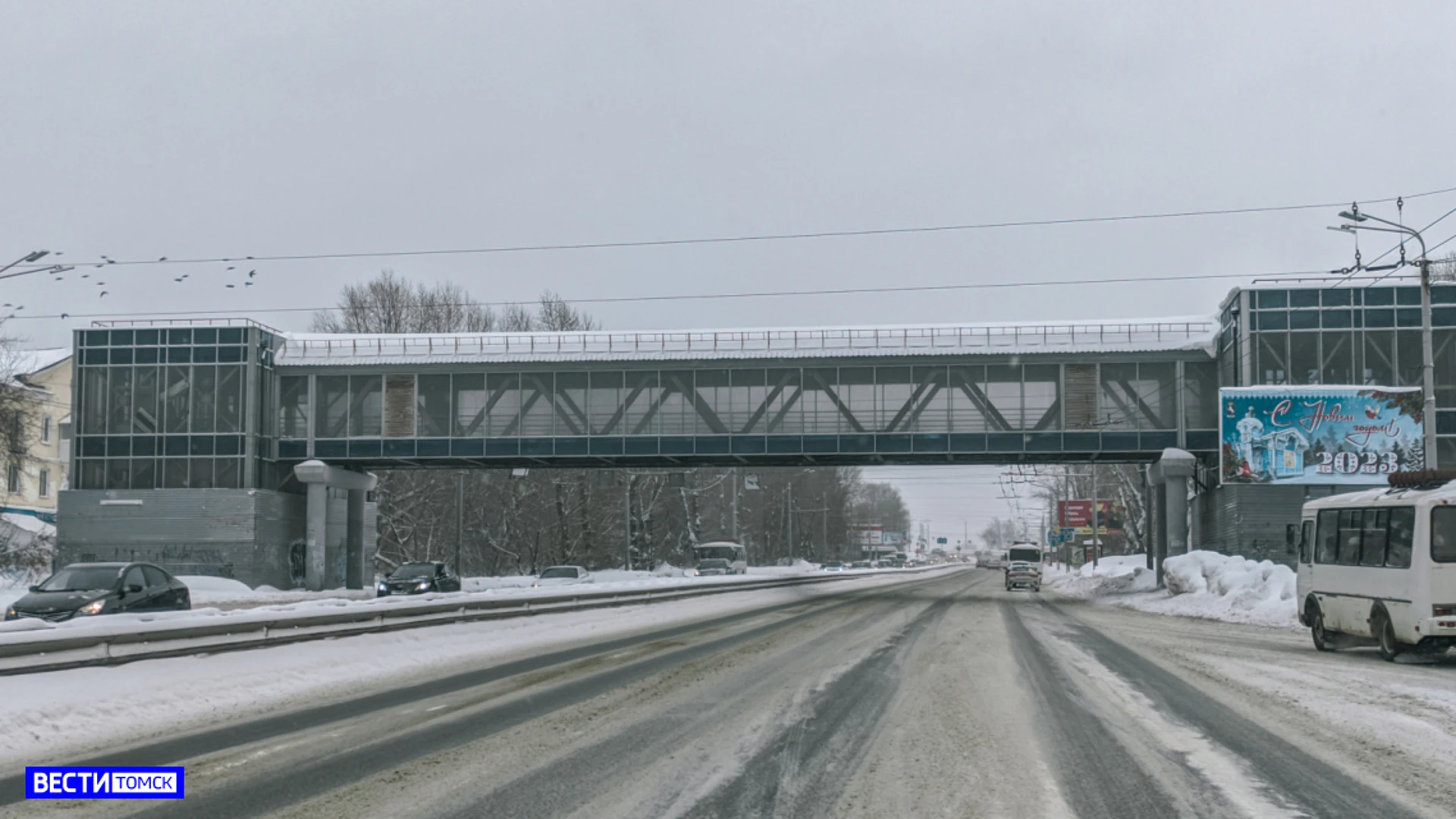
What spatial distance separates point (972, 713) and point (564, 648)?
11.2 m

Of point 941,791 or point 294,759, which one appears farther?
point 294,759

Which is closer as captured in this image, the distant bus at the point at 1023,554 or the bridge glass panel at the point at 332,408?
the bridge glass panel at the point at 332,408

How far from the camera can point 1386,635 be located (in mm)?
19938

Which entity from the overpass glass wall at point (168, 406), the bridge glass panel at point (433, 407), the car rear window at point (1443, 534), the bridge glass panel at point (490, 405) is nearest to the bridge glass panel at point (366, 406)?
the bridge glass panel at point (433, 407)

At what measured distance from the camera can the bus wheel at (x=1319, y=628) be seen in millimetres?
22500

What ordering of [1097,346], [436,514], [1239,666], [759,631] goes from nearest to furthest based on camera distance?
[1239,666] → [759,631] → [1097,346] → [436,514]

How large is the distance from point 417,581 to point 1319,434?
3354 centimetres

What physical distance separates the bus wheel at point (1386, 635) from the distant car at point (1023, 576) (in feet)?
157

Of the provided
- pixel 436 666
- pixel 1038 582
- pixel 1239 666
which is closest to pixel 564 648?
pixel 436 666

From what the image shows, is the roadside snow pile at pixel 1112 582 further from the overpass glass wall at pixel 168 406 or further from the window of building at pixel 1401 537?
the overpass glass wall at pixel 168 406

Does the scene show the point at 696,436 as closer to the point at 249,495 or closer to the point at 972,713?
the point at 249,495

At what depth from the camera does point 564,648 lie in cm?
2264

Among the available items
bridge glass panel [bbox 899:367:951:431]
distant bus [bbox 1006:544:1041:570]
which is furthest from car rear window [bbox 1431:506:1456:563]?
distant bus [bbox 1006:544:1041:570]

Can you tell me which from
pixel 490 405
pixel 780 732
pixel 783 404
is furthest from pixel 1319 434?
pixel 780 732
